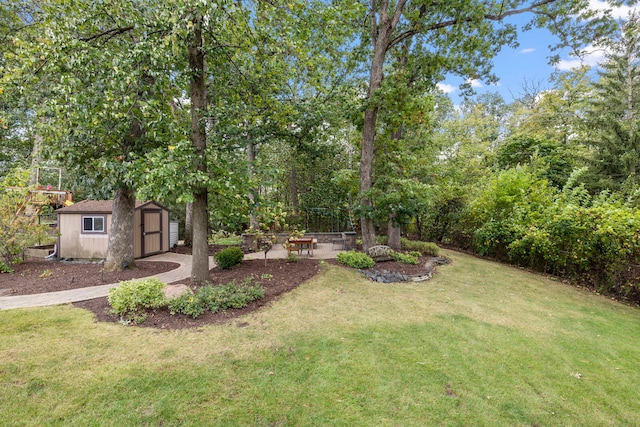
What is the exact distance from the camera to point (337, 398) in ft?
9.62

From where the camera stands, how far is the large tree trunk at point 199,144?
18.5 feet

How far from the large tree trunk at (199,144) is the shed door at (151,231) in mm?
5514

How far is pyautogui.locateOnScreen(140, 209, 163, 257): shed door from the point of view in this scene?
10.2m

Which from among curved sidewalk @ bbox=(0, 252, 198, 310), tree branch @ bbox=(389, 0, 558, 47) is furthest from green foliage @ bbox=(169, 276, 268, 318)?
tree branch @ bbox=(389, 0, 558, 47)

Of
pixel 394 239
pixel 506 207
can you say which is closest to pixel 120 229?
pixel 394 239

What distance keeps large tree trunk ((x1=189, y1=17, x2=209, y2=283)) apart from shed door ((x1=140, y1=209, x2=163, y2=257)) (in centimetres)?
551

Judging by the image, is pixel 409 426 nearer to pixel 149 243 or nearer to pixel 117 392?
pixel 117 392

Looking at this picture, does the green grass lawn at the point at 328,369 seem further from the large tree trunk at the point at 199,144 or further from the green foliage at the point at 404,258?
the green foliage at the point at 404,258

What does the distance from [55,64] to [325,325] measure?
20.0 feet

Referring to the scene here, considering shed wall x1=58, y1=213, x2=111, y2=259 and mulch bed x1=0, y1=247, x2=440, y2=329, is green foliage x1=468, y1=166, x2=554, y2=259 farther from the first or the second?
shed wall x1=58, y1=213, x2=111, y2=259

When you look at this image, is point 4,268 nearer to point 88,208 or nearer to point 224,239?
point 88,208

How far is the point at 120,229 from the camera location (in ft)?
25.4

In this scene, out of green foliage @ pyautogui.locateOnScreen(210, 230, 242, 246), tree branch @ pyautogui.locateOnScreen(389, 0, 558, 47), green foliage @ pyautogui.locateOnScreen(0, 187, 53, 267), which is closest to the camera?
green foliage @ pyautogui.locateOnScreen(0, 187, 53, 267)

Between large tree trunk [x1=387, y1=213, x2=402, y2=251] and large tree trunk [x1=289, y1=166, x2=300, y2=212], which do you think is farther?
large tree trunk [x1=289, y1=166, x2=300, y2=212]
